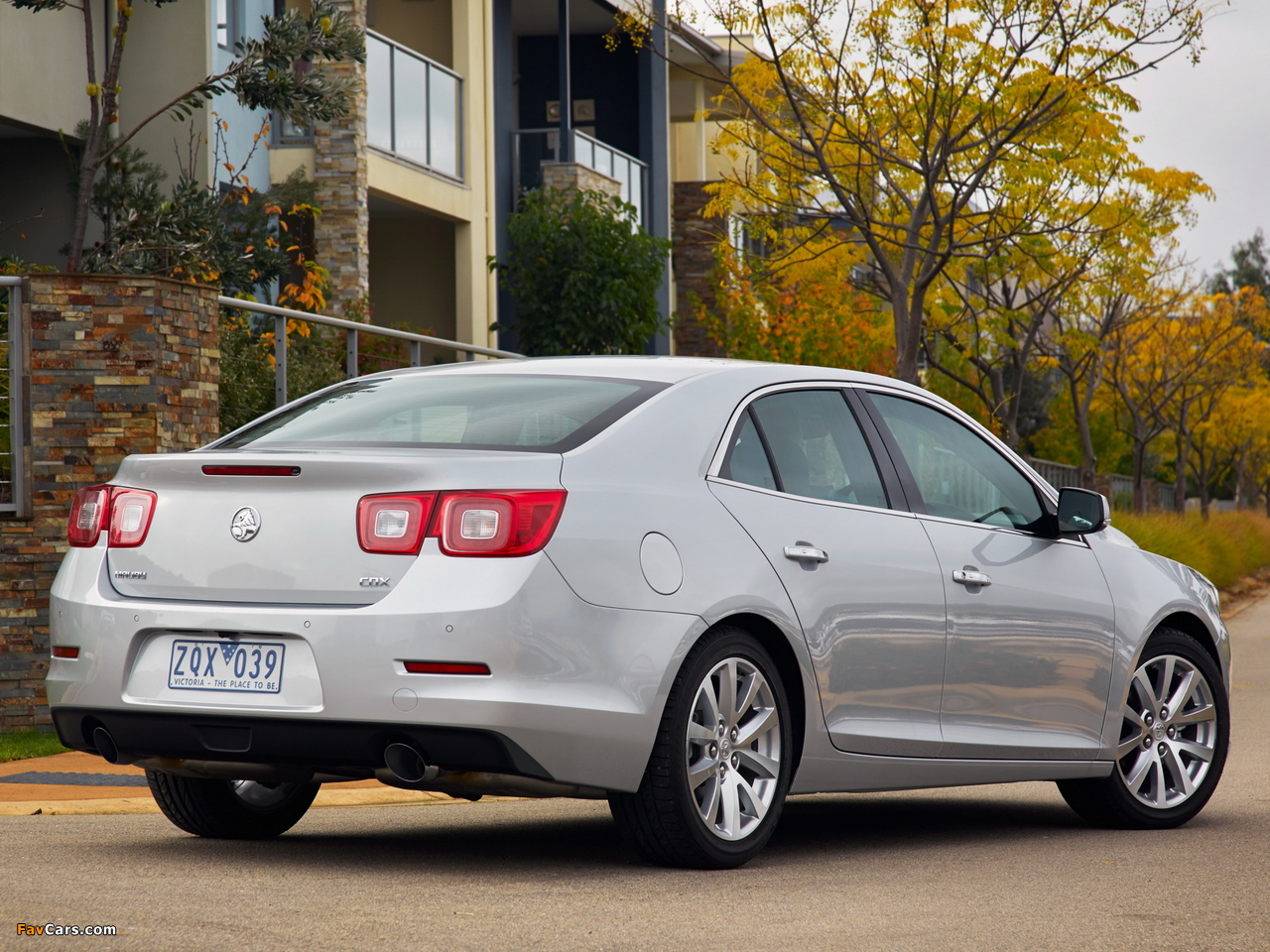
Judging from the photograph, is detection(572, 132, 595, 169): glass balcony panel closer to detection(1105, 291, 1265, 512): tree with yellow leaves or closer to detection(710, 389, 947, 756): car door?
detection(1105, 291, 1265, 512): tree with yellow leaves

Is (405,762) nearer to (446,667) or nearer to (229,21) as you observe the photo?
(446,667)

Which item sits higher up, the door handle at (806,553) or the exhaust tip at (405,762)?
the door handle at (806,553)

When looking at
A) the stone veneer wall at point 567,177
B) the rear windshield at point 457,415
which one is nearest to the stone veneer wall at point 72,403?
the rear windshield at point 457,415

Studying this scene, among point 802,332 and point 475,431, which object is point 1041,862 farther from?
point 802,332

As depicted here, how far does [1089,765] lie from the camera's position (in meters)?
7.32

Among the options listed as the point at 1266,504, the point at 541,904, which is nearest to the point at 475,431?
the point at 541,904

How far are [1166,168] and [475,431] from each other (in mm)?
24673

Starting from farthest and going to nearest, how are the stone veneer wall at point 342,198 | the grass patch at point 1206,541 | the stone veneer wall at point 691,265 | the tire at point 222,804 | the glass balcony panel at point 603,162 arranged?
the stone veneer wall at point 691,265, the glass balcony panel at point 603,162, the grass patch at point 1206,541, the stone veneer wall at point 342,198, the tire at point 222,804

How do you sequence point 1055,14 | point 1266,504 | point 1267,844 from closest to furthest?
1. point 1267,844
2. point 1055,14
3. point 1266,504

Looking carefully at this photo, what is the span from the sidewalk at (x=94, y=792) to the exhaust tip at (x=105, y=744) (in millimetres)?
2010

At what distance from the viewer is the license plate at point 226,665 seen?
548 centimetres

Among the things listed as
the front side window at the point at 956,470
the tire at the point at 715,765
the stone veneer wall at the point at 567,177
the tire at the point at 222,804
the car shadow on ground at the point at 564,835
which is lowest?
the car shadow on ground at the point at 564,835

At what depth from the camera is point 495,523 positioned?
535cm

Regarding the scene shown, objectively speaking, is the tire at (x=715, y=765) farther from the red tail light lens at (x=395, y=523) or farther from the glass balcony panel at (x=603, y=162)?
the glass balcony panel at (x=603, y=162)
